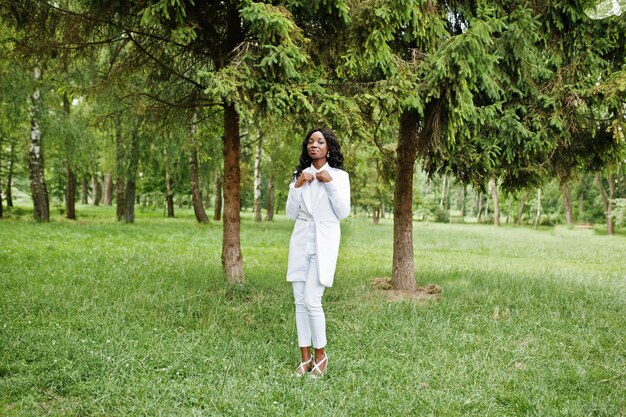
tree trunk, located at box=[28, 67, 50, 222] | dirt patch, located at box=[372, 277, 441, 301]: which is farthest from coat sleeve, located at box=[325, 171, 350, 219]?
tree trunk, located at box=[28, 67, 50, 222]

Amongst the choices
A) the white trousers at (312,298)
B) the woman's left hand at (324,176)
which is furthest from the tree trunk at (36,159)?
the white trousers at (312,298)

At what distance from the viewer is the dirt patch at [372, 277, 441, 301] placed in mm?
7633

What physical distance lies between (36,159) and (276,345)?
15.4 metres

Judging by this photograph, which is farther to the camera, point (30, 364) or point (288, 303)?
point (288, 303)

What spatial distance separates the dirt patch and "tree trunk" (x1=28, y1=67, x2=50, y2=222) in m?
14.0

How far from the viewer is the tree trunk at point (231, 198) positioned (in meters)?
7.26

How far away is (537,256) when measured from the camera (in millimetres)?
16234

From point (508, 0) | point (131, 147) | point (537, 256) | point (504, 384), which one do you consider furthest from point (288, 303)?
point (131, 147)

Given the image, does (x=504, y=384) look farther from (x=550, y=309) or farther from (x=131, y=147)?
(x=131, y=147)

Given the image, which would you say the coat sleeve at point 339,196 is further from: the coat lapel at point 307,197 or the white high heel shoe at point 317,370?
the white high heel shoe at point 317,370

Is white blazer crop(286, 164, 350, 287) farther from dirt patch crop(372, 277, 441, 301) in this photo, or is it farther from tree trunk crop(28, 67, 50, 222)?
tree trunk crop(28, 67, 50, 222)

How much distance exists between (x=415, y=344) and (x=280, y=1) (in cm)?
458

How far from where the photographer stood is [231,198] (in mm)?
7262

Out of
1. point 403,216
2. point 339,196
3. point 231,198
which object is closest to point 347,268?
point 403,216
